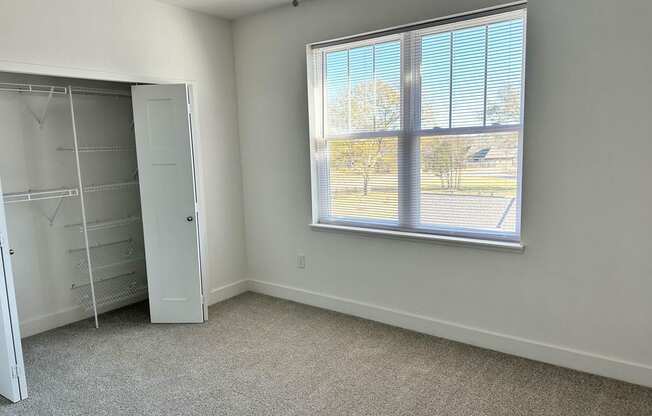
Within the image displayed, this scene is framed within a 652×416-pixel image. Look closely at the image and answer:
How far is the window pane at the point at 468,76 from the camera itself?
2947 mm

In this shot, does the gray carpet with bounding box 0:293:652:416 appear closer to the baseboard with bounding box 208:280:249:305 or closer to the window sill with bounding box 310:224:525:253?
the baseboard with bounding box 208:280:249:305

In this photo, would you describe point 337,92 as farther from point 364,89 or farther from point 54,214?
point 54,214

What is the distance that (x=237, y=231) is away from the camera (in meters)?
4.41

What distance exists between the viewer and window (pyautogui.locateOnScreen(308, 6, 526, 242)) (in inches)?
115

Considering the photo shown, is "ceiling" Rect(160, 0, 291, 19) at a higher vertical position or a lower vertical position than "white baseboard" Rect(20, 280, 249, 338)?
higher

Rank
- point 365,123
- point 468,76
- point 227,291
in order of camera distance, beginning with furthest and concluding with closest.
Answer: point 227,291, point 365,123, point 468,76

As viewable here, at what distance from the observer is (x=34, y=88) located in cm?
336

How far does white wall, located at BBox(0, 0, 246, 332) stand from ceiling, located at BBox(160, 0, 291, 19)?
0.10m

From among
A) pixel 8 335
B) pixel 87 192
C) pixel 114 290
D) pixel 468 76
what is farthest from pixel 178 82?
pixel 468 76

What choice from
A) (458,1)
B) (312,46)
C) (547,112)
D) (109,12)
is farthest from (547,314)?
(109,12)

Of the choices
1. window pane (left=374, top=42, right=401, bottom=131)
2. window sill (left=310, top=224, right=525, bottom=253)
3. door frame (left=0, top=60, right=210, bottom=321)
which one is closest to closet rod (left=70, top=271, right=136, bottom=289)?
door frame (left=0, top=60, right=210, bottom=321)

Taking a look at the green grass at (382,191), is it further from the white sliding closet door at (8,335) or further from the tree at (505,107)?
the white sliding closet door at (8,335)

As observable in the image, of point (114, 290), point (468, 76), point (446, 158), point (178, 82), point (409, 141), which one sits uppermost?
point (178, 82)

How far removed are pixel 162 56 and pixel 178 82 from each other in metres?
0.25
